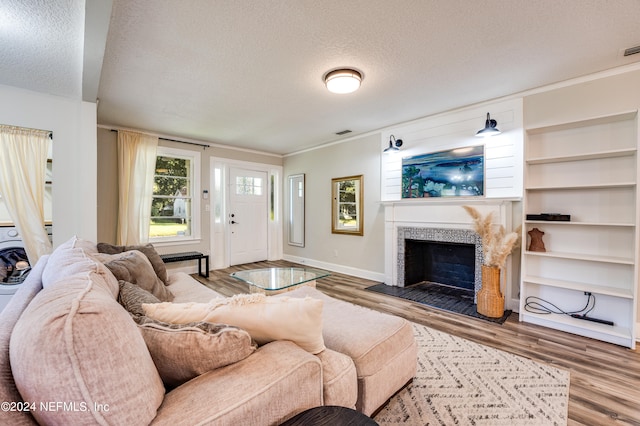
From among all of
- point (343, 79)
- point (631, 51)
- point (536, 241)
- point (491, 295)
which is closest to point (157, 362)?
point (343, 79)

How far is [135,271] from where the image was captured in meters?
1.82

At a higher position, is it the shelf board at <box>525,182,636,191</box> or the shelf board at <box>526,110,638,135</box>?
the shelf board at <box>526,110,638,135</box>

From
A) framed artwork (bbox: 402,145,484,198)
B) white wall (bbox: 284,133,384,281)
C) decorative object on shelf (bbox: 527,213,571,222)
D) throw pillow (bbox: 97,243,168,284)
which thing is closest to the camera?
throw pillow (bbox: 97,243,168,284)

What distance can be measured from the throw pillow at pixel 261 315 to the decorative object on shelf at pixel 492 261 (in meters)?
2.66

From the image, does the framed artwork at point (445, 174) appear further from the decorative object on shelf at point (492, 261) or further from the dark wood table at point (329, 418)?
the dark wood table at point (329, 418)

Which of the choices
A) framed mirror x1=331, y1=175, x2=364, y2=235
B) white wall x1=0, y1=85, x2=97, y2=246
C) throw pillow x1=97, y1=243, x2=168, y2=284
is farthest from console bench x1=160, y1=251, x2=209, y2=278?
framed mirror x1=331, y1=175, x2=364, y2=235

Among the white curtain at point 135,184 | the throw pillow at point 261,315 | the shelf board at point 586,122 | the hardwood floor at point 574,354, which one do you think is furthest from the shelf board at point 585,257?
the white curtain at point 135,184

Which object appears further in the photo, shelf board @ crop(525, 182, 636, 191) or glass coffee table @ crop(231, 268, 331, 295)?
glass coffee table @ crop(231, 268, 331, 295)

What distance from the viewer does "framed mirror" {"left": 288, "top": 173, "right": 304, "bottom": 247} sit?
5.96 meters

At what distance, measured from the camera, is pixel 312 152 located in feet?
18.7

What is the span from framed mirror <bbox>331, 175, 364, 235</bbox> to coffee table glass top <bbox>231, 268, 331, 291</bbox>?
188 centimetres

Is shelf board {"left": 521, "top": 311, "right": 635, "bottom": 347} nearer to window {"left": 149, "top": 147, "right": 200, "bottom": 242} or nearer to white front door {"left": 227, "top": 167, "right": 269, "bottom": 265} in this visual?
white front door {"left": 227, "top": 167, "right": 269, "bottom": 265}

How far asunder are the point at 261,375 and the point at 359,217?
4.06m

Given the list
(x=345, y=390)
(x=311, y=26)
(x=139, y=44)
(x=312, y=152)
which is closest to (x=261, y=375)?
(x=345, y=390)
